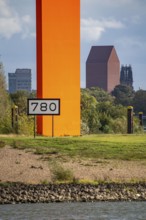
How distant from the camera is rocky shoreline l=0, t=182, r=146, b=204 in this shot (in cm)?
2205

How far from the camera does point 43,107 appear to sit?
31266mm

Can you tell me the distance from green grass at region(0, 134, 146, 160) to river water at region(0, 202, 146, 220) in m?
5.95

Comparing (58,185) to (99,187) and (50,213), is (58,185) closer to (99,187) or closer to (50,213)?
(99,187)

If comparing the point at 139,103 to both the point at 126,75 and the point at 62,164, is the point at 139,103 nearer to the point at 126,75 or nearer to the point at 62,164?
the point at 62,164

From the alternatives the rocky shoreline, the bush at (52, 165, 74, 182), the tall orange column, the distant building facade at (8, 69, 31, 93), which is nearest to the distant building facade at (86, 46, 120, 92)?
the distant building facade at (8, 69, 31, 93)

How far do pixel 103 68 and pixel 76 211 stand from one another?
435 feet

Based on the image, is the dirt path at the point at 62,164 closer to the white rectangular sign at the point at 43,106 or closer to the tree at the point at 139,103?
the white rectangular sign at the point at 43,106

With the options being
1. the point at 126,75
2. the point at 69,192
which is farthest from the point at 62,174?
the point at 126,75

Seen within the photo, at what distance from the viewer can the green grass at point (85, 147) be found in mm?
27844

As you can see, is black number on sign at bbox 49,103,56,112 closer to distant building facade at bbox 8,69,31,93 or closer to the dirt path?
the dirt path

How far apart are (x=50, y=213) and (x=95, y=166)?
7046 mm

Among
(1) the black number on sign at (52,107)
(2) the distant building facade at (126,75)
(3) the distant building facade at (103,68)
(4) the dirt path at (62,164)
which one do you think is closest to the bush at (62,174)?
(4) the dirt path at (62,164)

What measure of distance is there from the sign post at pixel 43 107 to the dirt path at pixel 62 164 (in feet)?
11.4

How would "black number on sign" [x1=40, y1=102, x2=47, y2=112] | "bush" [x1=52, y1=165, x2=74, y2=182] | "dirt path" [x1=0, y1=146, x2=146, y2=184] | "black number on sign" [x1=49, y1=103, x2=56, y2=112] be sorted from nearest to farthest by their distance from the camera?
"bush" [x1=52, y1=165, x2=74, y2=182] < "dirt path" [x1=0, y1=146, x2=146, y2=184] < "black number on sign" [x1=40, y1=102, x2=47, y2=112] < "black number on sign" [x1=49, y1=103, x2=56, y2=112]
